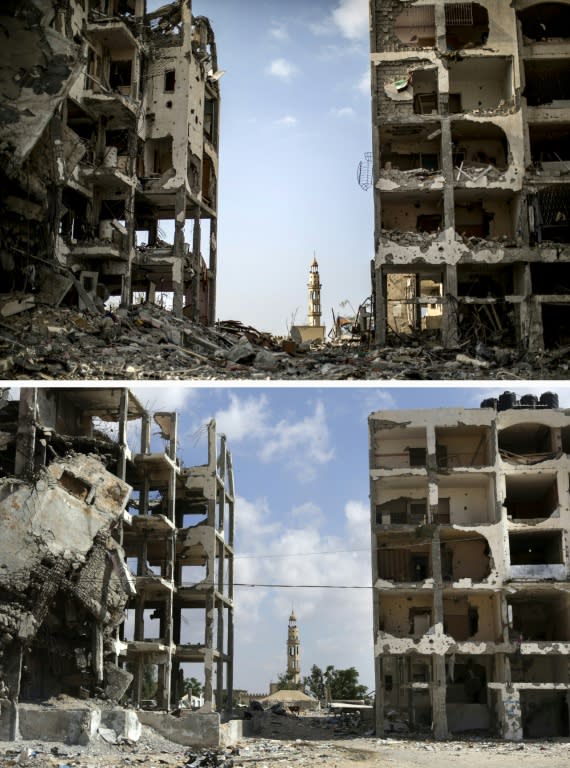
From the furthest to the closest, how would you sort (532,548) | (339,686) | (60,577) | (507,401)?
1. (339,686)
2. (532,548)
3. (507,401)
4. (60,577)

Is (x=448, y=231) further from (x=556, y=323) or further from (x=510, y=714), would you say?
(x=510, y=714)

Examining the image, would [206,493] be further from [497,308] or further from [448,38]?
[448,38]

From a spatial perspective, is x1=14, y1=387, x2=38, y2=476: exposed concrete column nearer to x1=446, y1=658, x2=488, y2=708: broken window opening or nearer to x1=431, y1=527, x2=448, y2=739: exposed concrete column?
x1=431, y1=527, x2=448, y2=739: exposed concrete column

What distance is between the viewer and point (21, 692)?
78.1 feet

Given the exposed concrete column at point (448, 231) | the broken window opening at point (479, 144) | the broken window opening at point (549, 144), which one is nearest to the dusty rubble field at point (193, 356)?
the exposed concrete column at point (448, 231)

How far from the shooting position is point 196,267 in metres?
35.4

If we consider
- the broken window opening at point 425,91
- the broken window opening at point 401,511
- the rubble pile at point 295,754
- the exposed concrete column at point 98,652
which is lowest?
the rubble pile at point 295,754

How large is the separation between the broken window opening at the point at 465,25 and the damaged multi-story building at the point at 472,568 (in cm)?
1171

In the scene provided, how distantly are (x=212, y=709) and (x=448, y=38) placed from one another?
2324cm

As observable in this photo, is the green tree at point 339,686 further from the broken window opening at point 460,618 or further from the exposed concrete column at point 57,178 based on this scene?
the exposed concrete column at point 57,178

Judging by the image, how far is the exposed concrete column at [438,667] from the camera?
95.6 feet

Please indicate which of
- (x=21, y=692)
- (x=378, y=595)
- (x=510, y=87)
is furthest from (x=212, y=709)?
(x=510, y=87)

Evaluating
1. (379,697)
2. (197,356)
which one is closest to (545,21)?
(197,356)

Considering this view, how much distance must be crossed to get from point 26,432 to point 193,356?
5.10m
